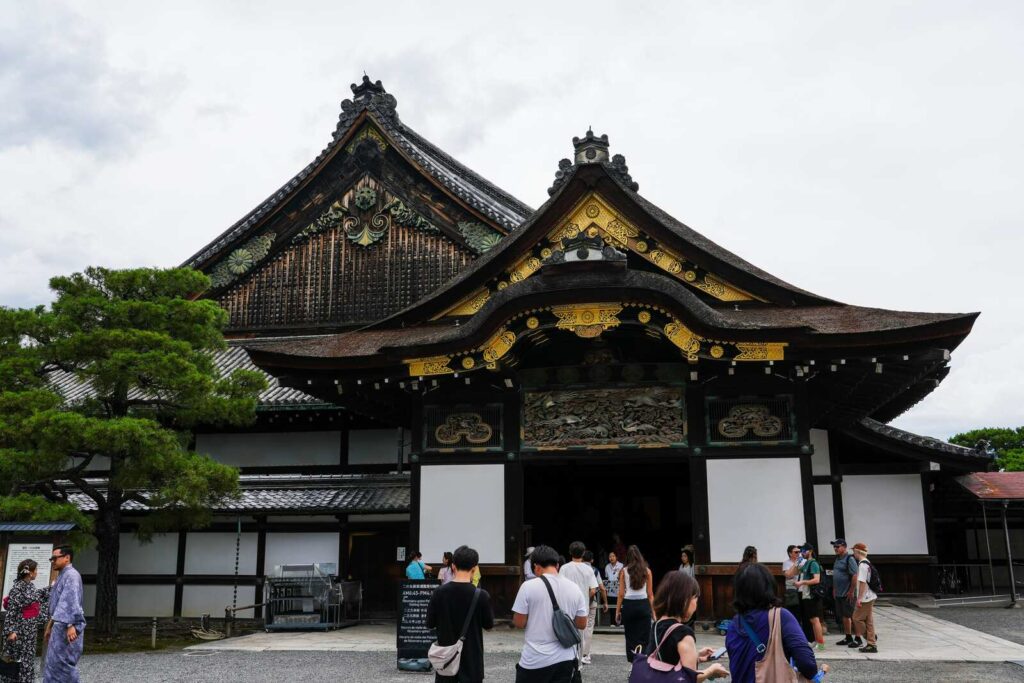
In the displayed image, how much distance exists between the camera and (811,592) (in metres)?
11.6

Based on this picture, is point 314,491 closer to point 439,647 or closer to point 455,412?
point 455,412

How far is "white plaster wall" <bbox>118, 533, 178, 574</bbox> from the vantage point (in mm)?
17859

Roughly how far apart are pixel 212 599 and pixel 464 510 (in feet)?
21.3

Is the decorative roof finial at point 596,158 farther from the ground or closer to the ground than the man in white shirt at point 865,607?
farther from the ground

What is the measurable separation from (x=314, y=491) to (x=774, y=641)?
47.0 ft

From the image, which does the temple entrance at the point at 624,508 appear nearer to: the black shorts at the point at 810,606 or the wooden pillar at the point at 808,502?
the wooden pillar at the point at 808,502

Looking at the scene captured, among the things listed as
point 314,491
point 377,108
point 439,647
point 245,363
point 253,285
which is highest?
point 377,108

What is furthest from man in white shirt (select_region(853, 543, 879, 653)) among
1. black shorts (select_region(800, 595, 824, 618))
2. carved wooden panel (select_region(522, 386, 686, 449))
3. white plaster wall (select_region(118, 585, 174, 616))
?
white plaster wall (select_region(118, 585, 174, 616))

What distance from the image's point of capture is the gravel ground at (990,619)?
13705 millimetres

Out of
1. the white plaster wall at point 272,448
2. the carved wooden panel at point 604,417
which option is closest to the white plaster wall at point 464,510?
the carved wooden panel at point 604,417

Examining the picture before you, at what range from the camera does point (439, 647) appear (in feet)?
20.7

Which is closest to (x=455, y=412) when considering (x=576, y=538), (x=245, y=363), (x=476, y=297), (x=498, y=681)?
(x=476, y=297)

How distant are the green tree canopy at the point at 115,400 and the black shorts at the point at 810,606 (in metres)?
9.38

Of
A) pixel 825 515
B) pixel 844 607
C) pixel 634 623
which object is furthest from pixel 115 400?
pixel 825 515
